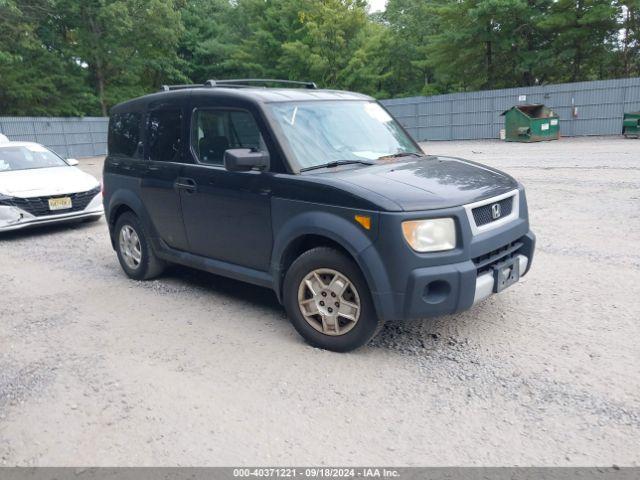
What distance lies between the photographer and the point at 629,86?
22.2 metres

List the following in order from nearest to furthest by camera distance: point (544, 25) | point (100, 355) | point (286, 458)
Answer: point (286, 458), point (100, 355), point (544, 25)

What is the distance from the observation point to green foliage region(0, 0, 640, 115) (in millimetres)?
29391

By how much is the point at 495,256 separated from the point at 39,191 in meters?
7.40

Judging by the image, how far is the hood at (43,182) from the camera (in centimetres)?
869

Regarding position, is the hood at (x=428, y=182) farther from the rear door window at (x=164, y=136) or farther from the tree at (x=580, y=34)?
the tree at (x=580, y=34)

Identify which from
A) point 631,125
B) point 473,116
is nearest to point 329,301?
point 631,125

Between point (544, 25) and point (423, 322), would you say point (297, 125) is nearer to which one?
point (423, 322)

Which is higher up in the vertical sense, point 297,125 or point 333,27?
point 333,27

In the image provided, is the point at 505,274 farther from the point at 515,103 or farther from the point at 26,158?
the point at 515,103

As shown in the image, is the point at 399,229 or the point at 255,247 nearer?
the point at 399,229

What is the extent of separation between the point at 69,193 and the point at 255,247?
5721mm

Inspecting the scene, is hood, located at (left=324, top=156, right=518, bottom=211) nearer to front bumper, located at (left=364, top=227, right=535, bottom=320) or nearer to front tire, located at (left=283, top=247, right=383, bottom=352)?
front bumper, located at (left=364, top=227, right=535, bottom=320)

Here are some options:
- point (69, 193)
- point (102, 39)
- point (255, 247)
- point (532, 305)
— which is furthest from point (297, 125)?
point (102, 39)

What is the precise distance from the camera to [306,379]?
145 inches
